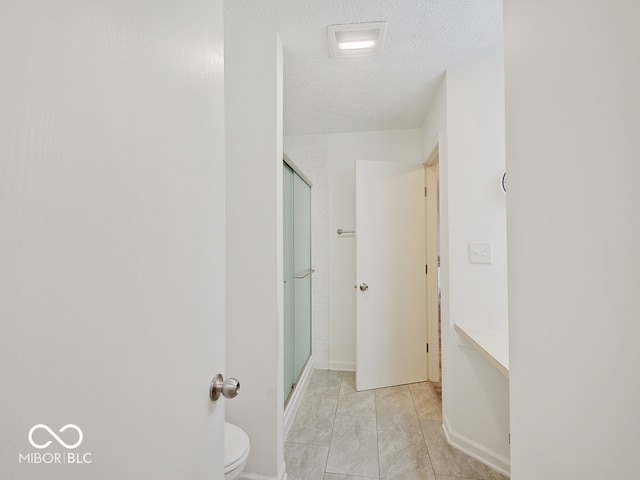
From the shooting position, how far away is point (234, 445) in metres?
1.29

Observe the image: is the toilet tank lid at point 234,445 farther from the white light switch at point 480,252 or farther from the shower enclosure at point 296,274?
the white light switch at point 480,252

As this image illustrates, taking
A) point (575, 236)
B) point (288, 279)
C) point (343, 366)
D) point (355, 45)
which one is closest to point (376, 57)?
point (355, 45)

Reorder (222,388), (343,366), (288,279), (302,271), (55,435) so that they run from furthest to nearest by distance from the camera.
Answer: (343,366)
(302,271)
(288,279)
(222,388)
(55,435)

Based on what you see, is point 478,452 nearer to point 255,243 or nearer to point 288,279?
point 288,279

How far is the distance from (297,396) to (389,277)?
1.24 meters

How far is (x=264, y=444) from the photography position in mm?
1570

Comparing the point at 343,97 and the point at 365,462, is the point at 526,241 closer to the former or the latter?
the point at 365,462

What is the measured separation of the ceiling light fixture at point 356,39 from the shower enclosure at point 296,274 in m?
0.73

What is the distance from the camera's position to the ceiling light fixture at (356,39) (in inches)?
61.1

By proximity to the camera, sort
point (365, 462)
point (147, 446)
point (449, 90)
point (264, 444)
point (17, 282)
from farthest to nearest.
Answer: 1. point (449, 90)
2. point (365, 462)
3. point (264, 444)
4. point (147, 446)
5. point (17, 282)

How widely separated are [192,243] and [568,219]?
2.59 ft

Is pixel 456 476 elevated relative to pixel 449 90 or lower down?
lower down

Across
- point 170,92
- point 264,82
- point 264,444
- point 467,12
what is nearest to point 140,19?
point 170,92

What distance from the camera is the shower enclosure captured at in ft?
6.98
